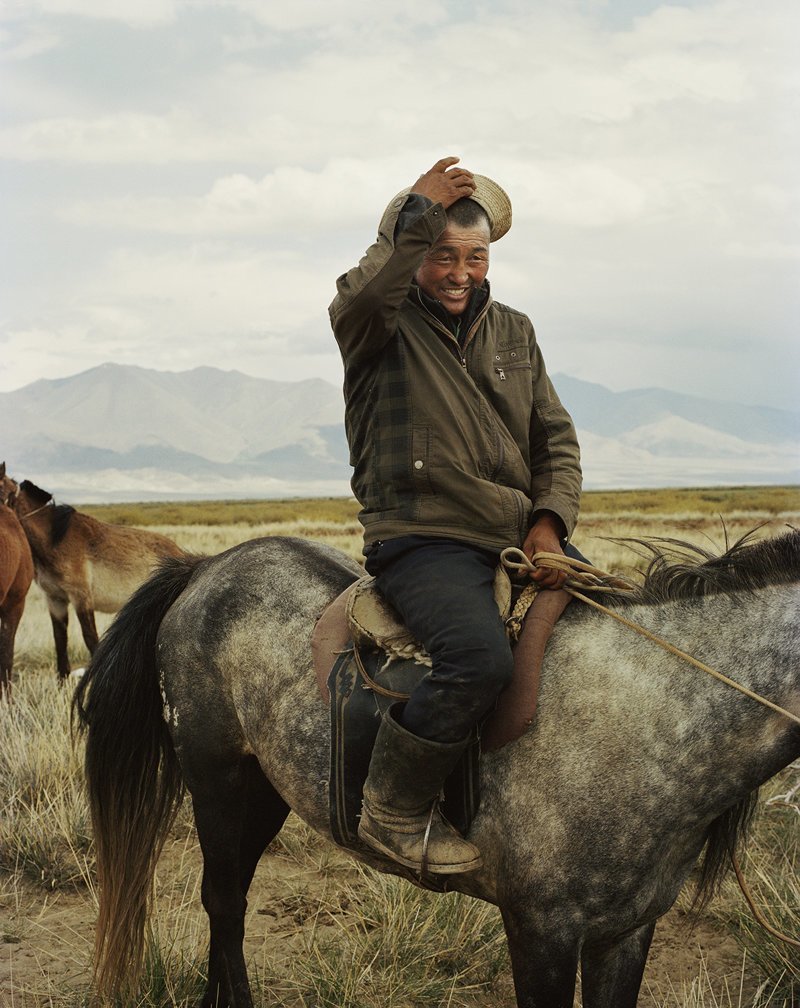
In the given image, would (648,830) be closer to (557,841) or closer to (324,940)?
(557,841)

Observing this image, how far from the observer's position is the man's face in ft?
10.7

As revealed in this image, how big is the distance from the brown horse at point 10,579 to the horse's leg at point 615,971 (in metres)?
7.42

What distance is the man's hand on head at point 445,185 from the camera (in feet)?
10.4

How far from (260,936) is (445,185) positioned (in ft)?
13.2

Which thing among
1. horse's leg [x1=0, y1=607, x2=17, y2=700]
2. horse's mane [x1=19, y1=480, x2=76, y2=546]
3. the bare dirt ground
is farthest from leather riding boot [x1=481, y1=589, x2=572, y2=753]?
horse's mane [x1=19, y1=480, x2=76, y2=546]

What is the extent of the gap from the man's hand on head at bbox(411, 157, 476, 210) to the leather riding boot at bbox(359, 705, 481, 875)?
5.57 ft

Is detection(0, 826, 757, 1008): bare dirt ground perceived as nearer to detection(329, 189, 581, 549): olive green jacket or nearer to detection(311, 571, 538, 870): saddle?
detection(311, 571, 538, 870): saddle

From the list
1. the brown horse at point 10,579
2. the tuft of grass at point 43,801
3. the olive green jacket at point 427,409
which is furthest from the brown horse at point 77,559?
the olive green jacket at point 427,409

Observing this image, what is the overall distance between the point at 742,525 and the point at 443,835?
101 ft

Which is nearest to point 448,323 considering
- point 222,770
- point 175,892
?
point 222,770

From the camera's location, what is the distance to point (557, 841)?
2975mm

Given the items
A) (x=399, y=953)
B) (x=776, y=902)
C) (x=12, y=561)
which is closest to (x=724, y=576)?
(x=399, y=953)

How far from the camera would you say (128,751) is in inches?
168

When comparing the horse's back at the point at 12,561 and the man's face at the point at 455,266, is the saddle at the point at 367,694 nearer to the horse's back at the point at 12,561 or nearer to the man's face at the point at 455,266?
the man's face at the point at 455,266
